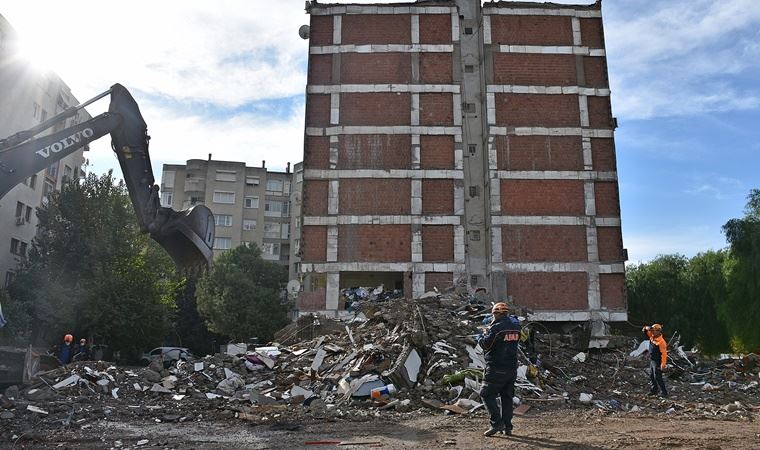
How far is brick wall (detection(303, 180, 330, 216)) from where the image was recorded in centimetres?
2448

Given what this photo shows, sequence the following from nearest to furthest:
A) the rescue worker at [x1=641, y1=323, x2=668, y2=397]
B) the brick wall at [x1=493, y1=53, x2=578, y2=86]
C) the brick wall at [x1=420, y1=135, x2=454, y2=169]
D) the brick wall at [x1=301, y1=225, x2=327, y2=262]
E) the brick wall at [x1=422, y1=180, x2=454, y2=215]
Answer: the rescue worker at [x1=641, y1=323, x2=668, y2=397] → the brick wall at [x1=301, y1=225, x2=327, y2=262] → the brick wall at [x1=422, y1=180, x2=454, y2=215] → the brick wall at [x1=420, y1=135, x2=454, y2=169] → the brick wall at [x1=493, y1=53, x2=578, y2=86]

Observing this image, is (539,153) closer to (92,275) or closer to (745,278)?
(745,278)

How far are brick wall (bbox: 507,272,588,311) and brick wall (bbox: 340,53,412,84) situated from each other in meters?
9.83

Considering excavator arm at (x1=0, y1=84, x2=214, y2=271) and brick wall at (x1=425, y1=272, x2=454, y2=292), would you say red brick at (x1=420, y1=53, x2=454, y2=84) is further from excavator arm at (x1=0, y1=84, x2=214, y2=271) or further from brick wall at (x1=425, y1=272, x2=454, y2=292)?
excavator arm at (x1=0, y1=84, x2=214, y2=271)

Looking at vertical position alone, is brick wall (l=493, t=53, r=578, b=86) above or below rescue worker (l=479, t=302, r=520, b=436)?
above

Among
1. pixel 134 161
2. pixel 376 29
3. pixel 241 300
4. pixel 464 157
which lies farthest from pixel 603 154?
pixel 241 300

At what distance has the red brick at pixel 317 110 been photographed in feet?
83.0

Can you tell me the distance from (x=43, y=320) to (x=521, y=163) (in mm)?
21993

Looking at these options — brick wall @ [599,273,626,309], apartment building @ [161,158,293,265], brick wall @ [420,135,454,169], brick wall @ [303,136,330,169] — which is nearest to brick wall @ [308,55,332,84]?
brick wall @ [303,136,330,169]

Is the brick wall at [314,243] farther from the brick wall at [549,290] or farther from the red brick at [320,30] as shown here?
the red brick at [320,30]

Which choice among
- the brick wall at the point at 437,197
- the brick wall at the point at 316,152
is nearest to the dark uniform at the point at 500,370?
the brick wall at the point at 437,197

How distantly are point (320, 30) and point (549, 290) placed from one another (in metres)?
15.0

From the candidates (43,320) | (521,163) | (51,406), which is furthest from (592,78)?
(43,320)

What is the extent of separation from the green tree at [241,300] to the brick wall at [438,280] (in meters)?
18.5
